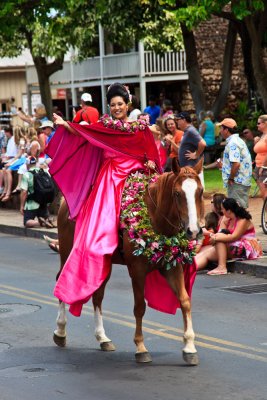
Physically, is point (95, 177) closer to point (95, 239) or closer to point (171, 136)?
point (95, 239)

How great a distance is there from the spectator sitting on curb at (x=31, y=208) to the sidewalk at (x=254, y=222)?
0.20 m

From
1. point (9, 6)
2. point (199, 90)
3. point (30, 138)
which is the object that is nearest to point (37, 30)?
point (199, 90)

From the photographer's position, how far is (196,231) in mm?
8477

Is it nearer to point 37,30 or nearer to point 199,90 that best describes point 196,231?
point 199,90

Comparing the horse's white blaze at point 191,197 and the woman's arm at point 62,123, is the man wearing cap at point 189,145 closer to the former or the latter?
the woman's arm at point 62,123

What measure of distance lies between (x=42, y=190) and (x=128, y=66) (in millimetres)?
26553

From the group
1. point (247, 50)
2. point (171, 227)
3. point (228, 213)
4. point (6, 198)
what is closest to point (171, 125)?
point (6, 198)

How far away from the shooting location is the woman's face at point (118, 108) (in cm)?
982

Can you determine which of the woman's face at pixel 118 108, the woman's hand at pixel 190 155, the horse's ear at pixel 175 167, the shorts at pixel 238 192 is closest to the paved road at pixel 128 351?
the horse's ear at pixel 175 167

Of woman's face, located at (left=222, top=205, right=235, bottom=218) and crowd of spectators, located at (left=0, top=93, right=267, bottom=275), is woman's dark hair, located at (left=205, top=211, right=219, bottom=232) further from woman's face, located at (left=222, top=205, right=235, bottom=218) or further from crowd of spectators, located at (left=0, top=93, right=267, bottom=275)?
woman's face, located at (left=222, top=205, right=235, bottom=218)

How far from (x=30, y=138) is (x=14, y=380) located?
1401 cm

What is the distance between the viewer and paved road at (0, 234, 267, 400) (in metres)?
8.22

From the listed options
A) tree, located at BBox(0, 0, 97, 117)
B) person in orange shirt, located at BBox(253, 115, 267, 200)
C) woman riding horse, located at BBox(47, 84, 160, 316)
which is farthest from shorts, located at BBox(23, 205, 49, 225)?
woman riding horse, located at BBox(47, 84, 160, 316)

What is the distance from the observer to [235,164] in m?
16.5
